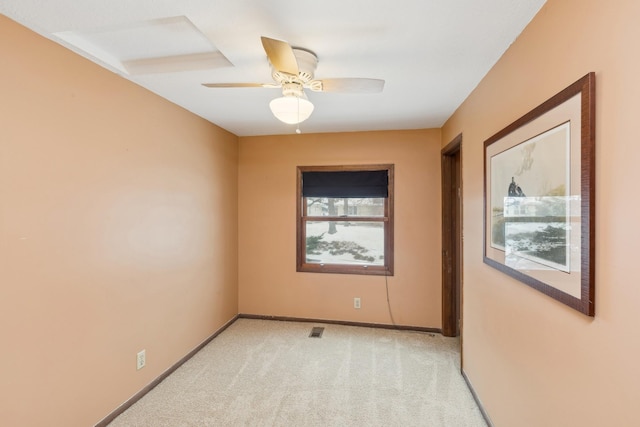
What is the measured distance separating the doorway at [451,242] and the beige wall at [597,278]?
1.41m

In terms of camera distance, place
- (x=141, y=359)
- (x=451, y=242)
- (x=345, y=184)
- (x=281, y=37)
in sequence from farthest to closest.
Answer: (x=345, y=184) < (x=451, y=242) < (x=141, y=359) < (x=281, y=37)

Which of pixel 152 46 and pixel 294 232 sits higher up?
pixel 152 46

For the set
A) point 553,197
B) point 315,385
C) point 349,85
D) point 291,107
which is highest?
point 349,85

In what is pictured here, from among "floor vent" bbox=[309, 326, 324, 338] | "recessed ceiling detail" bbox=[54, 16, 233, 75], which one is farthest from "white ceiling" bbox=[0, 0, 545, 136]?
"floor vent" bbox=[309, 326, 324, 338]

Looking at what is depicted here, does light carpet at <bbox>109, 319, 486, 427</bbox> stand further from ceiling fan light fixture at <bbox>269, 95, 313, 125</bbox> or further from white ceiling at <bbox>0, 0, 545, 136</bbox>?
white ceiling at <bbox>0, 0, 545, 136</bbox>

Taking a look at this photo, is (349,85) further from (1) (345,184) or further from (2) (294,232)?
(2) (294,232)

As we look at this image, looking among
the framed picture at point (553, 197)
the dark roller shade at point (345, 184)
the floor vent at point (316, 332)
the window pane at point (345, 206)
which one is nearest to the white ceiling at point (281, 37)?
the framed picture at point (553, 197)

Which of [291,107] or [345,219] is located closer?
[291,107]

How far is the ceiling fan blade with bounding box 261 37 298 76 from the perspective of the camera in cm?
131

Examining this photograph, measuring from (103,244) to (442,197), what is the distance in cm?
314

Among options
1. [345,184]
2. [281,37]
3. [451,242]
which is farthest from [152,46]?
[451,242]

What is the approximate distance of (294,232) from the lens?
3.86 m

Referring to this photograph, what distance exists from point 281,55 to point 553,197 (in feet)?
4.28

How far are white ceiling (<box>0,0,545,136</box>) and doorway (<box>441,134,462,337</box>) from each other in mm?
1003
